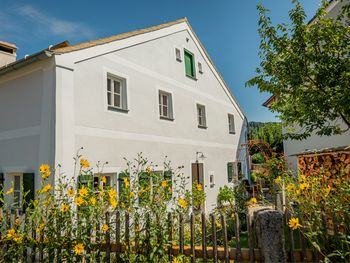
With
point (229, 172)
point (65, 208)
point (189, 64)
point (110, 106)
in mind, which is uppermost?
point (189, 64)

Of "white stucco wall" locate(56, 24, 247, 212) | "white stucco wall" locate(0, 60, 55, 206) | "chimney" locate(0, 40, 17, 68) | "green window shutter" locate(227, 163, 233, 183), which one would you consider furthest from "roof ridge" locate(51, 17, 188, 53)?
"green window shutter" locate(227, 163, 233, 183)

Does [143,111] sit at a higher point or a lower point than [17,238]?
higher

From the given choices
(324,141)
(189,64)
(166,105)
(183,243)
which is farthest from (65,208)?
(324,141)

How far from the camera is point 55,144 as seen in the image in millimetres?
6109

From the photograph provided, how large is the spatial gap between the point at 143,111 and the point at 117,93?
106cm

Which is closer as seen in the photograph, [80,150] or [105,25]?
[80,150]

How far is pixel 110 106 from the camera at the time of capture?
769 centimetres

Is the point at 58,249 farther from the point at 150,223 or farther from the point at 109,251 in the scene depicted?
the point at 150,223

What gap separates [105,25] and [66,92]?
3.72m

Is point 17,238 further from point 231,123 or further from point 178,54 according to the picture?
point 231,123

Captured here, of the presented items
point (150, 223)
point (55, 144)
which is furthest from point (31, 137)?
point (150, 223)

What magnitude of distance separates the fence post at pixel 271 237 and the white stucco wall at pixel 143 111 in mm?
4723

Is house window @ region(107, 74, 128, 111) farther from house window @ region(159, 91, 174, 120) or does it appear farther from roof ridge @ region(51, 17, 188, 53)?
house window @ region(159, 91, 174, 120)

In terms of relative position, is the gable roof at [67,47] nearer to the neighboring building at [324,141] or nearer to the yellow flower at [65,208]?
the yellow flower at [65,208]
